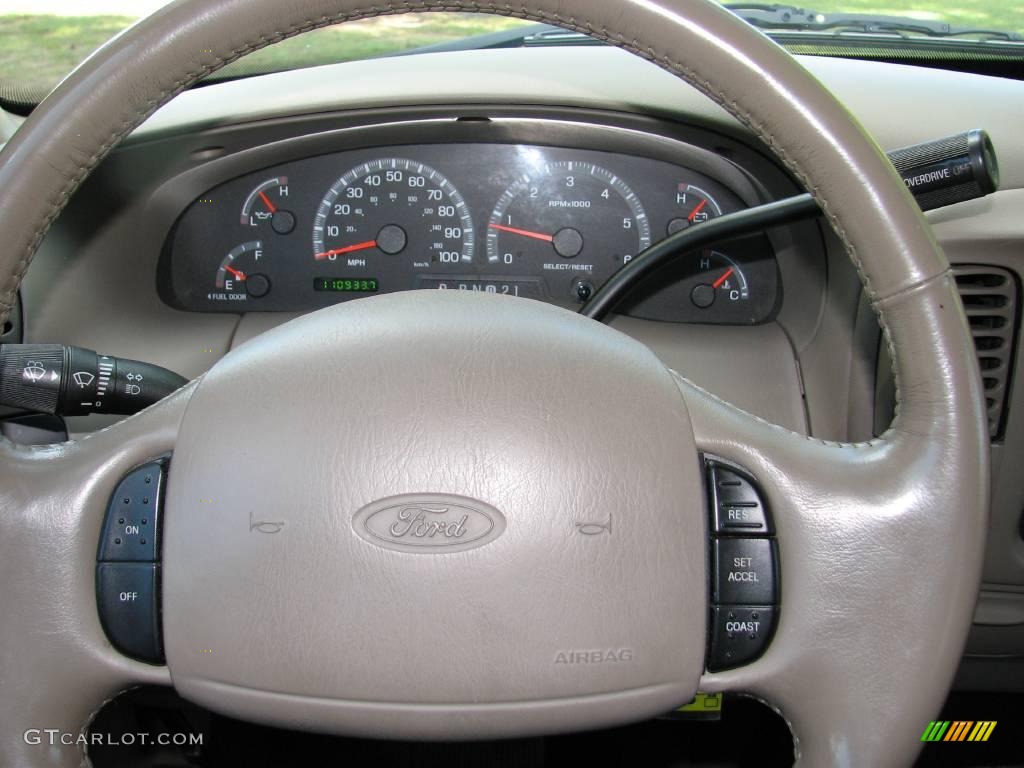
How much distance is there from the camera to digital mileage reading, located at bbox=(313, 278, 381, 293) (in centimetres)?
224

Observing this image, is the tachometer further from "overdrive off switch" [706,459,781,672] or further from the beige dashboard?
"overdrive off switch" [706,459,781,672]

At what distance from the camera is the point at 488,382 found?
990mm

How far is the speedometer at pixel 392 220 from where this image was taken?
219 cm

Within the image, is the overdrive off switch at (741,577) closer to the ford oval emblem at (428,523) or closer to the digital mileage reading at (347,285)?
the ford oval emblem at (428,523)

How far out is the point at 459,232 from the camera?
221 cm

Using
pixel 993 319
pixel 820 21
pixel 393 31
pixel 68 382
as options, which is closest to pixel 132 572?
pixel 68 382

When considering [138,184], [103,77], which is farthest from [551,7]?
[138,184]

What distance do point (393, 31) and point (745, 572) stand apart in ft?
5.30

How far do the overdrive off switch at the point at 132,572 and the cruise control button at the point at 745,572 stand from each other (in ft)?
1.68

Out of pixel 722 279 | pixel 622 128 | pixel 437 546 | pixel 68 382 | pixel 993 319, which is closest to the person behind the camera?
pixel 437 546

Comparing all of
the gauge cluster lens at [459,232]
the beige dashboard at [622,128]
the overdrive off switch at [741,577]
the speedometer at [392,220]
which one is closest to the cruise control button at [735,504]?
the overdrive off switch at [741,577]

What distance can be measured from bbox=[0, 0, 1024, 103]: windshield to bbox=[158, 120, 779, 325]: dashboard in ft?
0.77

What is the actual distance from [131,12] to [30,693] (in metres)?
1.29

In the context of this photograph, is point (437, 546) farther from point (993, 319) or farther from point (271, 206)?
point (271, 206)
